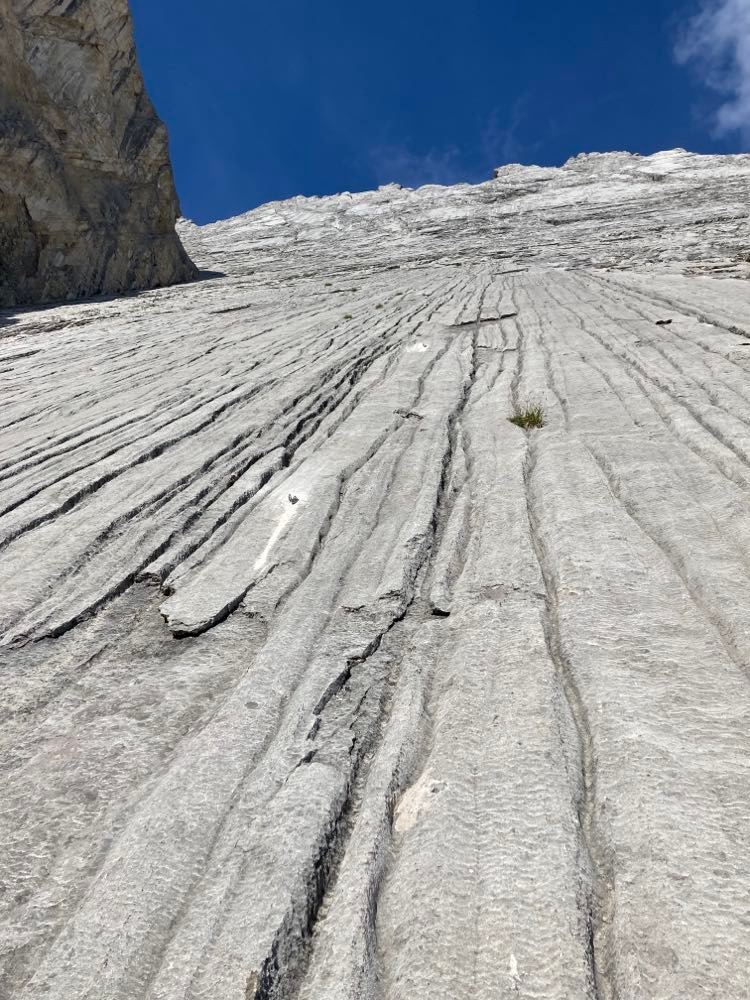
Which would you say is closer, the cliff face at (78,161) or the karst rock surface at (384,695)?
the karst rock surface at (384,695)

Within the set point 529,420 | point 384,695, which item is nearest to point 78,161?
point 529,420

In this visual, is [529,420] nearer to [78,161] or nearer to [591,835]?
[591,835]

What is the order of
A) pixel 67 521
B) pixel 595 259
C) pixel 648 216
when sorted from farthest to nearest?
1. pixel 648 216
2. pixel 595 259
3. pixel 67 521

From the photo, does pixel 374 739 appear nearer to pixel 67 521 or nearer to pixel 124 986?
pixel 124 986

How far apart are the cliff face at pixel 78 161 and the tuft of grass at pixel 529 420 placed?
28.0 m

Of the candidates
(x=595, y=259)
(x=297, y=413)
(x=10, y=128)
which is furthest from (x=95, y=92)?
(x=297, y=413)

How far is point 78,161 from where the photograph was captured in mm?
30906

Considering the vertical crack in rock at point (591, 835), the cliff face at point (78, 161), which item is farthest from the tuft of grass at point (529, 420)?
the cliff face at point (78, 161)

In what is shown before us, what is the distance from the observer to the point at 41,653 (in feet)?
13.1

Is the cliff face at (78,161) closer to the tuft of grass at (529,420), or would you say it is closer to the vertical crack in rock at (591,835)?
the tuft of grass at (529,420)

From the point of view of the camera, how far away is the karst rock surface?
7.44ft

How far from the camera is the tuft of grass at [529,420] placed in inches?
289

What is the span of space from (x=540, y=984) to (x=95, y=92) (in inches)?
1547

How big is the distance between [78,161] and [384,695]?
116 feet
